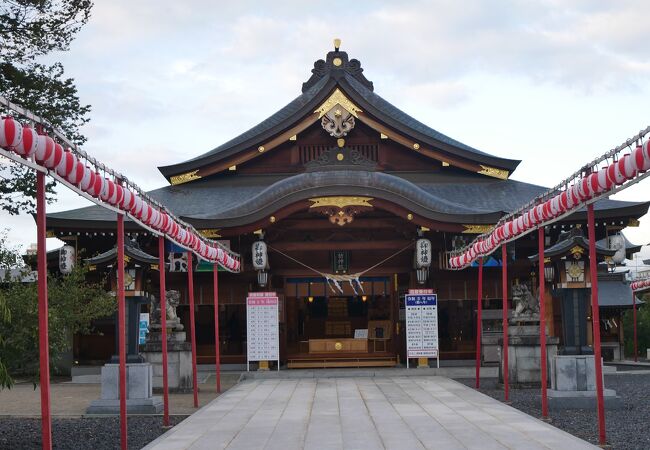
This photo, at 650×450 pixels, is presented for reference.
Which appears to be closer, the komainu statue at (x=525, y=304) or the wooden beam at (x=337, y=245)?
the komainu statue at (x=525, y=304)

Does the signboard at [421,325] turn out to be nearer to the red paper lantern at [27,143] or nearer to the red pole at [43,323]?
the red pole at [43,323]

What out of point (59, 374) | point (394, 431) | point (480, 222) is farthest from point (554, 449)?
point (59, 374)

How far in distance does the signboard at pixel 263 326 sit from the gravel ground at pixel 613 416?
5.98 metres

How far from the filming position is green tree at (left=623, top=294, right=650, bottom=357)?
120 feet

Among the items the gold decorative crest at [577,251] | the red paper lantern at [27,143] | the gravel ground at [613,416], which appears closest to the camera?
the red paper lantern at [27,143]

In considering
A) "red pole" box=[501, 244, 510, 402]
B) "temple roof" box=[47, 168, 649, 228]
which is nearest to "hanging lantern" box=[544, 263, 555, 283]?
"red pole" box=[501, 244, 510, 402]

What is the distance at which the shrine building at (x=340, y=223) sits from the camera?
80.6 ft

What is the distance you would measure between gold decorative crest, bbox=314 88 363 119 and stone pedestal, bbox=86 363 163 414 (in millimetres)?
14056

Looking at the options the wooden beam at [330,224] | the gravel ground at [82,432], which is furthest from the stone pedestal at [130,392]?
the wooden beam at [330,224]

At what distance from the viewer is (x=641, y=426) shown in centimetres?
1334

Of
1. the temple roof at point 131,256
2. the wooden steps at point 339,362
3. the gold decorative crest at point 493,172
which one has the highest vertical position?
the gold decorative crest at point 493,172

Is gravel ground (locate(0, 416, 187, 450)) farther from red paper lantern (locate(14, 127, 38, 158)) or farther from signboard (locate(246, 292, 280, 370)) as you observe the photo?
signboard (locate(246, 292, 280, 370))

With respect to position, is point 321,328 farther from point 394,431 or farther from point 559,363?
point 394,431

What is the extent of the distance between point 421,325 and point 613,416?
10.1 metres
